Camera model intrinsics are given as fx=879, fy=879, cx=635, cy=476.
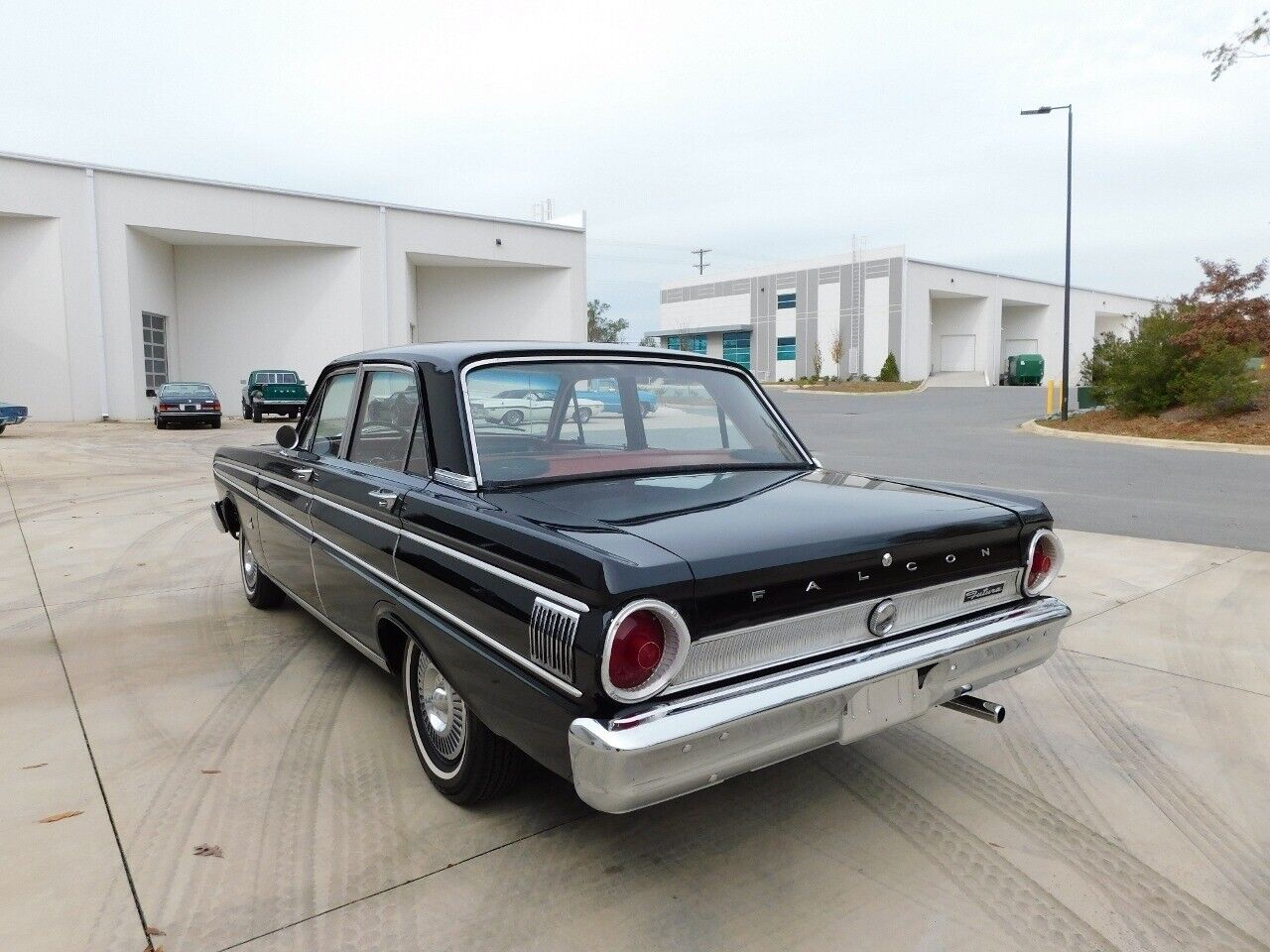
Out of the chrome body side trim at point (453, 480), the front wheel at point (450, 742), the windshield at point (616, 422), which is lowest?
the front wheel at point (450, 742)

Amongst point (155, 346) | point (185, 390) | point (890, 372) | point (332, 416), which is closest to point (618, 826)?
point (332, 416)

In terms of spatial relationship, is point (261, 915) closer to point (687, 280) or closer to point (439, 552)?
point (439, 552)

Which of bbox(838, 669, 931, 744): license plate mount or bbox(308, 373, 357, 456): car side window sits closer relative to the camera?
bbox(838, 669, 931, 744): license plate mount

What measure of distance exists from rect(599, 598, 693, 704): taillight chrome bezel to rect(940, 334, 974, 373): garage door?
62.1m

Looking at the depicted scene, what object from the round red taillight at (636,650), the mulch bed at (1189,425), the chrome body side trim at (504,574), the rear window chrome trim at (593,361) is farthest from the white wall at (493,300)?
the round red taillight at (636,650)

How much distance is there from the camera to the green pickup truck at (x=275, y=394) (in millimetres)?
25656

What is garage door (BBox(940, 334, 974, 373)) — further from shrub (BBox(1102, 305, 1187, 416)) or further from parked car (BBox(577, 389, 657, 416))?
parked car (BBox(577, 389, 657, 416))

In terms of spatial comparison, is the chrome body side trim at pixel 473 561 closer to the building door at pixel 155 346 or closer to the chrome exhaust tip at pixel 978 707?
the chrome exhaust tip at pixel 978 707

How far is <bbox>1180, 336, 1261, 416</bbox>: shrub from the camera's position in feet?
60.5

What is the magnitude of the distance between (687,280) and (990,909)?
68442 millimetres

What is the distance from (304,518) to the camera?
4.03 metres

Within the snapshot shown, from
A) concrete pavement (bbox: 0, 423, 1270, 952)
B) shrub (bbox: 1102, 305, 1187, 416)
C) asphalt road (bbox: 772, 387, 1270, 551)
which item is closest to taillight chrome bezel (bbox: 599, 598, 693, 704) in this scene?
concrete pavement (bbox: 0, 423, 1270, 952)

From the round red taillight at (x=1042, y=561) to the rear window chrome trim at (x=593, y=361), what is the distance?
0.94 meters

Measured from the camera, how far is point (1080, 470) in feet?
42.2
